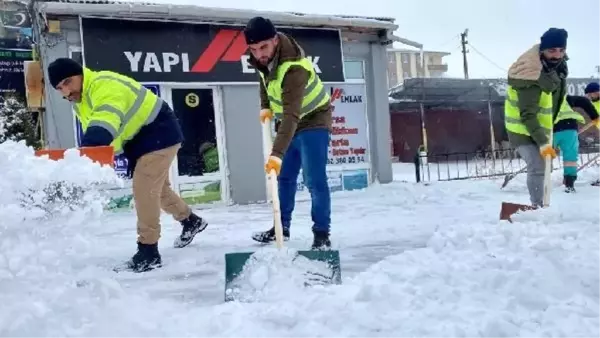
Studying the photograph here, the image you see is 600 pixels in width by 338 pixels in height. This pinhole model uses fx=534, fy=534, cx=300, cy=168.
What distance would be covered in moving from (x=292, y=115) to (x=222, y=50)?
5558 millimetres

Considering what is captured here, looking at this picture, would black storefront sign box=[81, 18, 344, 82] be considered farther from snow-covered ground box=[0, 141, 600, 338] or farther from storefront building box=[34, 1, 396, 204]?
snow-covered ground box=[0, 141, 600, 338]

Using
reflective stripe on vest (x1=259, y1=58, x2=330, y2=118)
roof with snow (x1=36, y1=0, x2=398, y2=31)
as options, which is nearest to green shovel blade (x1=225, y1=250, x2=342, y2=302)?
reflective stripe on vest (x1=259, y1=58, x2=330, y2=118)

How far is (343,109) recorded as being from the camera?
9969mm

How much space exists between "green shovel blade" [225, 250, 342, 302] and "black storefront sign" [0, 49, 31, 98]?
7369mm

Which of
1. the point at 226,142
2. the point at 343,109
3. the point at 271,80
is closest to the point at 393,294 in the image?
the point at 271,80

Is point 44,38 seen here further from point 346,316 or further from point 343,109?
point 346,316

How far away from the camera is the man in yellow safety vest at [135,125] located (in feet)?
10.6

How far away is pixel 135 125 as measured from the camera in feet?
11.4

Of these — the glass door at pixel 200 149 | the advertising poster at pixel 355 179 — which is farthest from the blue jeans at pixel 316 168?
the advertising poster at pixel 355 179

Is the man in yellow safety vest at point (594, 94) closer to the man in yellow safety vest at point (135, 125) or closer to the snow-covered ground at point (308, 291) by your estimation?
the snow-covered ground at point (308, 291)

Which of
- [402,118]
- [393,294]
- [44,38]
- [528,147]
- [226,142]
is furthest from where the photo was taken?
[402,118]

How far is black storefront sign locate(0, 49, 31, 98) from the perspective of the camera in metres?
8.64

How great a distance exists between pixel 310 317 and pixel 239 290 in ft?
1.90

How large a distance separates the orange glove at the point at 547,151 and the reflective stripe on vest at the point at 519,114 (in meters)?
0.20
